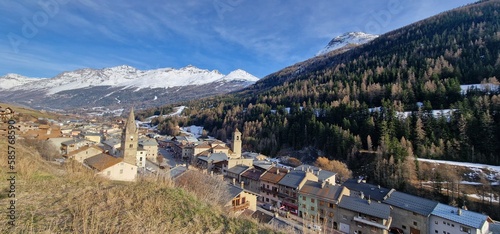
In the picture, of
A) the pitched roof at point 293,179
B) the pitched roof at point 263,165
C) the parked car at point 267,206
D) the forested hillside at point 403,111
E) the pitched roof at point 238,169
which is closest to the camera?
the pitched roof at point 293,179

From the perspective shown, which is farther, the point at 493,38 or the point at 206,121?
the point at 206,121

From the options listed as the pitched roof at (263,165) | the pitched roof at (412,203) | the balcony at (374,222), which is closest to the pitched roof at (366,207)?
the balcony at (374,222)

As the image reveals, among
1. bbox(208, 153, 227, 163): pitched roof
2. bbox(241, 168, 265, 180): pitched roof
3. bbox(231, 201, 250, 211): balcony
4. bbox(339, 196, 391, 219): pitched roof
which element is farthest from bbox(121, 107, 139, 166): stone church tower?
bbox(339, 196, 391, 219): pitched roof

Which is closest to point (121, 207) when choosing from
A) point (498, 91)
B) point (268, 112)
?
point (498, 91)

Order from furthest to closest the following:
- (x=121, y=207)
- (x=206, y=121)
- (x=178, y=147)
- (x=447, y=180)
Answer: (x=206, y=121)
(x=178, y=147)
(x=447, y=180)
(x=121, y=207)

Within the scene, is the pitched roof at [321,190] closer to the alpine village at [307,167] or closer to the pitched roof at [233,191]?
the alpine village at [307,167]

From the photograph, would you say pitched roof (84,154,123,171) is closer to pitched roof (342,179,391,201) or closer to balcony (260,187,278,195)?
balcony (260,187,278,195)

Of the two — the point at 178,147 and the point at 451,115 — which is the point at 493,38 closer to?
the point at 451,115
